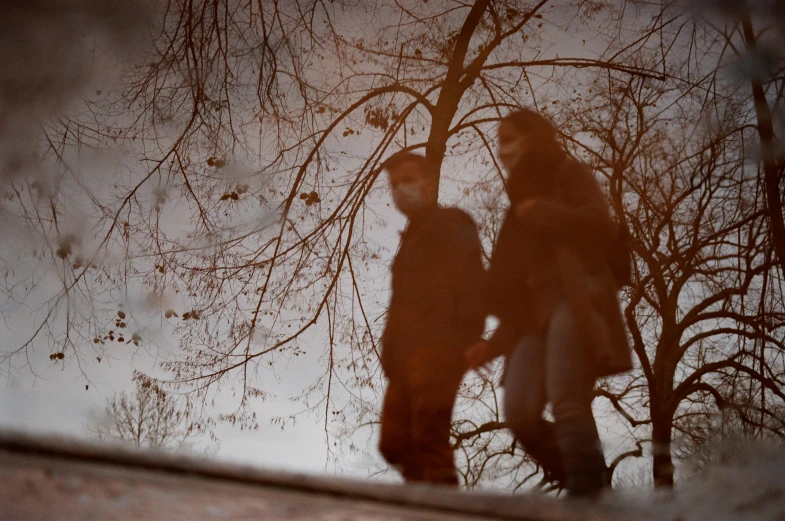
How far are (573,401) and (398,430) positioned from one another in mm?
809

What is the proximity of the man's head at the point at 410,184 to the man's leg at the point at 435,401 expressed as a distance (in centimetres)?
47

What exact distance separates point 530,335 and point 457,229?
0.46m

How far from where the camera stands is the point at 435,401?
6.04ft

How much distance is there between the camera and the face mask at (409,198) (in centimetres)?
203

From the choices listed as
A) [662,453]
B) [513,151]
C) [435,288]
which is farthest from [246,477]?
[662,453]

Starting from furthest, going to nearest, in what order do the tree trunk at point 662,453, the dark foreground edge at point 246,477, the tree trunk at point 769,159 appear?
the tree trunk at point 769,159 < the tree trunk at point 662,453 < the dark foreground edge at point 246,477

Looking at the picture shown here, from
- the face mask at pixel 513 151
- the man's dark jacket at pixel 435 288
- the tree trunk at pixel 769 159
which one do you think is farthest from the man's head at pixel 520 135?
the tree trunk at pixel 769 159

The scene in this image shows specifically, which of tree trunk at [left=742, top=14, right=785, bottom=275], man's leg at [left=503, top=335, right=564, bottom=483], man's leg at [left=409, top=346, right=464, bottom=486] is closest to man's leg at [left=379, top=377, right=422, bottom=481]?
man's leg at [left=409, top=346, right=464, bottom=486]

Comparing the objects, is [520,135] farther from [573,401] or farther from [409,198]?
[573,401]

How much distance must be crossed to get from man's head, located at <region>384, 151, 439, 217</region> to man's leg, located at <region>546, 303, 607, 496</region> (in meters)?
0.68

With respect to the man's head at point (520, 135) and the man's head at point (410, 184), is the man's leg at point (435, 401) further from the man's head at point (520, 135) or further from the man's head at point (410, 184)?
the man's head at point (520, 135)

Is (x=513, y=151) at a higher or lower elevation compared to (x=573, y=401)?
higher

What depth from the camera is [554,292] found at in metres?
1.55

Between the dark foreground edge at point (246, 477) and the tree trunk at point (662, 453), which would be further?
the tree trunk at point (662, 453)
